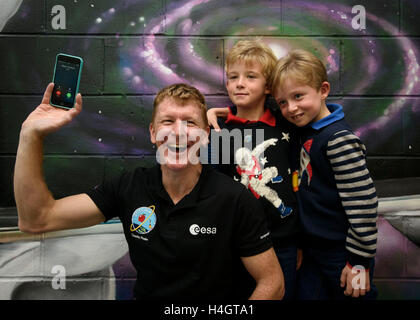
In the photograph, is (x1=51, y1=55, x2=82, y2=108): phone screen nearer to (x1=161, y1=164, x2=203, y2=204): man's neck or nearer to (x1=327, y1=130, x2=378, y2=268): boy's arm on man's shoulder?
(x1=161, y1=164, x2=203, y2=204): man's neck

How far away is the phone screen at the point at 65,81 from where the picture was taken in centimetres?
158

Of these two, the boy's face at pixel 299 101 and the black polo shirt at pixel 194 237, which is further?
the boy's face at pixel 299 101

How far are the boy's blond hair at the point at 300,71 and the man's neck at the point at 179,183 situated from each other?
0.70 m

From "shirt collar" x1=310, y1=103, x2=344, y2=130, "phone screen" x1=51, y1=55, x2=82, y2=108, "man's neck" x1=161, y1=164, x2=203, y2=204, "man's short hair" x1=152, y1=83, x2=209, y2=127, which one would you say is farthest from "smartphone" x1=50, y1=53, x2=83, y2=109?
"shirt collar" x1=310, y1=103, x2=344, y2=130

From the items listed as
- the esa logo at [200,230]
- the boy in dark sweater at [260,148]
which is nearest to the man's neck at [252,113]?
the boy in dark sweater at [260,148]

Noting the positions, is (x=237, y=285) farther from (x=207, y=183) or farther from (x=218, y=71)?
(x=218, y=71)

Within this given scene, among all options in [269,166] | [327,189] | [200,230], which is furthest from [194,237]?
[327,189]

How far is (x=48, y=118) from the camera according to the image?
145 centimetres

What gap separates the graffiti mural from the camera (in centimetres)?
225

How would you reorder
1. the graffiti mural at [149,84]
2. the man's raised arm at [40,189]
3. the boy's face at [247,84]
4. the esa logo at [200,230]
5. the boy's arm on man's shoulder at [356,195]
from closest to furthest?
the man's raised arm at [40,189], the esa logo at [200,230], the boy's arm on man's shoulder at [356,195], the boy's face at [247,84], the graffiti mural at [149,84]

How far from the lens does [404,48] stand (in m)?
2.28

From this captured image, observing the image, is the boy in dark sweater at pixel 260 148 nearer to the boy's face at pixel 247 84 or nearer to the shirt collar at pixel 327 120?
the boy's face at pixel 247 84

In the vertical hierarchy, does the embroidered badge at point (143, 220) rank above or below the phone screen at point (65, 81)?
below

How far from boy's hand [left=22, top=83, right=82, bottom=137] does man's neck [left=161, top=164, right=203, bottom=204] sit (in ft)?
1.62
